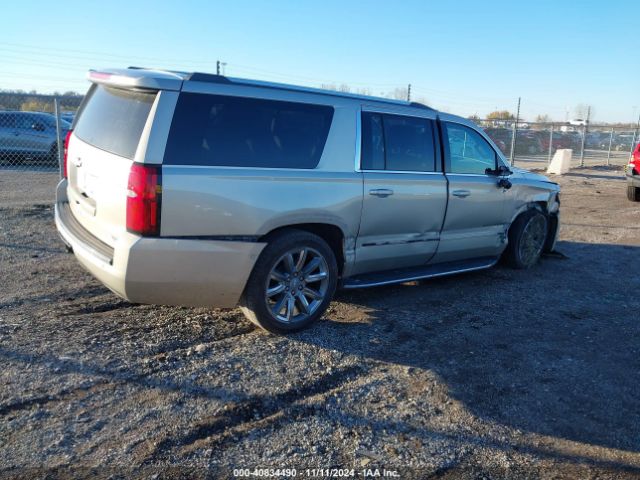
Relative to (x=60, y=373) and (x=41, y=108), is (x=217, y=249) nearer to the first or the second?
(x=60, y=373)

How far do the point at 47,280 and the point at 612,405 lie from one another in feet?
16.2

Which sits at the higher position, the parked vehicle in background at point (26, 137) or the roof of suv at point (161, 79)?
the roof of suv at point (161, 79)

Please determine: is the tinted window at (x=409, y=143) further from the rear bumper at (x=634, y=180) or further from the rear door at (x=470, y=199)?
the rear bumper at (x=634, y=180)

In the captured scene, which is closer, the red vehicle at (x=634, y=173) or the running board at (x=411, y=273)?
the running board at (x=411, y=273)

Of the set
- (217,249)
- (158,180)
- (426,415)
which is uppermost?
(158,180)

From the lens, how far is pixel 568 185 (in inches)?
669

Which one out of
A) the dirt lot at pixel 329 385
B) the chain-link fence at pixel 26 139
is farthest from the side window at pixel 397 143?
the chain-link fence at pixel 26 139

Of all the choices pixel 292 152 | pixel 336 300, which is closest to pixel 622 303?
pixel 336 300

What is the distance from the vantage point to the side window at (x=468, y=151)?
5883 millimetres

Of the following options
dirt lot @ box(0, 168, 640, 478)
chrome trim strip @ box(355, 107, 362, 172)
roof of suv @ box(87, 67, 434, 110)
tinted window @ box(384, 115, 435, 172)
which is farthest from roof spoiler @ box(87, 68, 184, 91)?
tinted window @ box(384, 115, 435, 172)

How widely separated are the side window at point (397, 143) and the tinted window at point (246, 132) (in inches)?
18.4

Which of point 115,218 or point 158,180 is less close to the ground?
point 158,180

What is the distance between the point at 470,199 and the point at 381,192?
1.37 metres

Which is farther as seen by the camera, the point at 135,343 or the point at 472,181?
the point at 472,181
